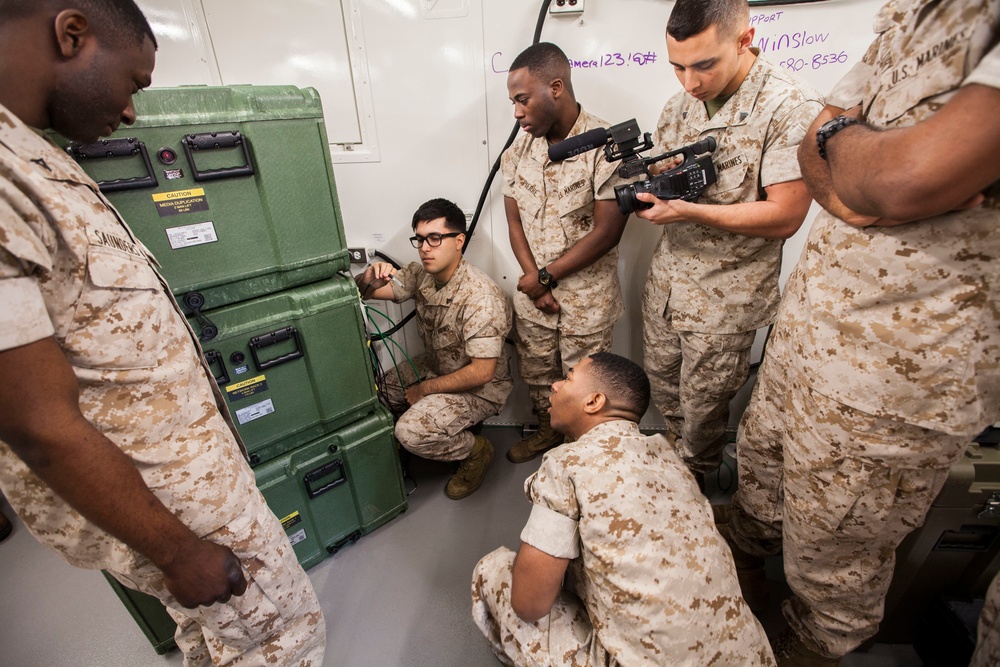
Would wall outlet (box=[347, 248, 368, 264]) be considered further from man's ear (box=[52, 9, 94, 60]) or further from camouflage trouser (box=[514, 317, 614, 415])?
man's ear (box=[52, 9, 94, 60])

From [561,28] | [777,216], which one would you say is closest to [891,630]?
[777,216]

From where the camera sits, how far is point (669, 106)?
1.55m

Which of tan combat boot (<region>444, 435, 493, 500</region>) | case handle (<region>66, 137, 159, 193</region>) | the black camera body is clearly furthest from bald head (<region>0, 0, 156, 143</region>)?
tan combat boot (<region>444, 435, 493, 500</region>)

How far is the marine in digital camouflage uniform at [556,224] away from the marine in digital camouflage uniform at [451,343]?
6.9 inches

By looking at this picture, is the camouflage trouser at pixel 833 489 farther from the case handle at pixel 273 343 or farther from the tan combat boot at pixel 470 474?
the case handle at pixel 273 343

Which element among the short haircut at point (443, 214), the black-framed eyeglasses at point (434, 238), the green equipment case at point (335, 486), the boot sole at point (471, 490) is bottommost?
the boot sole at point (471, 490)

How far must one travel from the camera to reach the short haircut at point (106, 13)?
2.02 ft

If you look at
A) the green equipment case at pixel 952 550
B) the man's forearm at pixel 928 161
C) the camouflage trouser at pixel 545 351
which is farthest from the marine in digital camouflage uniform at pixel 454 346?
the green equipment case at pixel 952 550

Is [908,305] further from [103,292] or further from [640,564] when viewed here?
[103,292]

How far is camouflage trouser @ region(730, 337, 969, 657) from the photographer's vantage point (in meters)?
0.86

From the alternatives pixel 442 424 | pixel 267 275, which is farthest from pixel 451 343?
pixel 267 275

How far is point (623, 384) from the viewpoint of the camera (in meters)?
1.11

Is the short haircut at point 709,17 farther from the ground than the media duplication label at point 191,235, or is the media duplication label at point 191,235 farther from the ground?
the short haircut at point 709,17

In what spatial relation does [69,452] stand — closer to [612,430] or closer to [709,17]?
[612,430]
